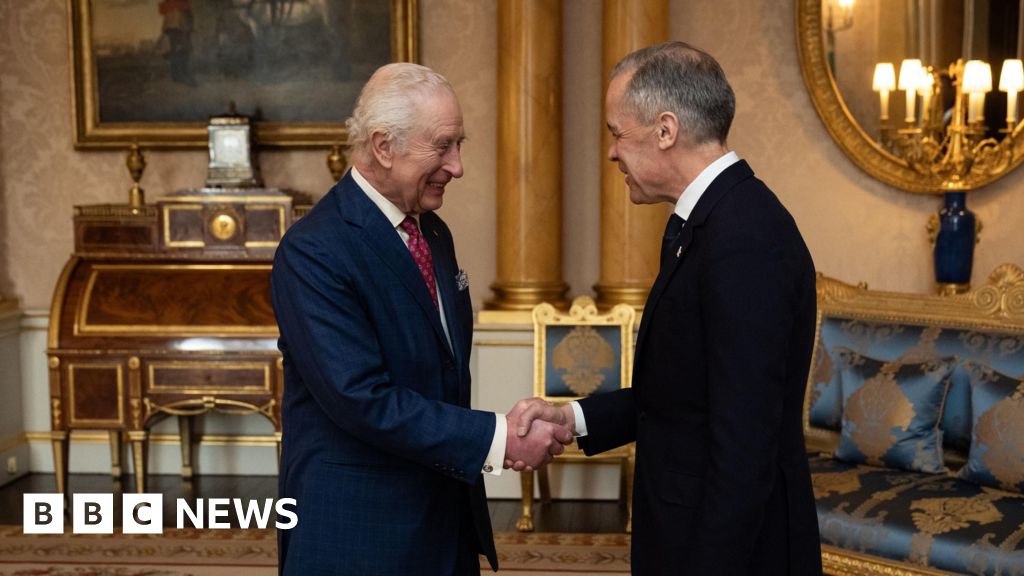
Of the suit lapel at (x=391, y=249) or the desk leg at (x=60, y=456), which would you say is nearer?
the suit lapel at (x=391, y=249)

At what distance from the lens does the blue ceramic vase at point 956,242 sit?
5.11 metres

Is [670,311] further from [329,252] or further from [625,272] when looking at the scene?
[625,272]

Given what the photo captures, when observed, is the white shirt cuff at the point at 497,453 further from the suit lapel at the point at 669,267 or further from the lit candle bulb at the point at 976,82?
the lit candle bulb at the point at 976,82

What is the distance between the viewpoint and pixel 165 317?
17.4 feet

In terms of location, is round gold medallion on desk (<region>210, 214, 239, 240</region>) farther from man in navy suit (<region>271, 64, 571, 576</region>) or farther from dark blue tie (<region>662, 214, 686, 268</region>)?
dark blue tie (<region>662, 214, 686, 268</region>)

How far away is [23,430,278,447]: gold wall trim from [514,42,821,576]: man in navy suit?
4134 millimetres

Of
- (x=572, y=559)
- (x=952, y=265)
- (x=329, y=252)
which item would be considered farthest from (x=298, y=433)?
(x=952, y=265)

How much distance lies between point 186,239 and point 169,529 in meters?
1.43

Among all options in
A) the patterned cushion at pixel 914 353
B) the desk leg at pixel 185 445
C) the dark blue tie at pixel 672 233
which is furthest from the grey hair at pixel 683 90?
the desk leg at pixel 185 445

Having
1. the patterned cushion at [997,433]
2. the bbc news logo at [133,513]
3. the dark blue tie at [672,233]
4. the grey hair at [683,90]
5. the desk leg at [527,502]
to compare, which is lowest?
the bbc news logo at [133,513]

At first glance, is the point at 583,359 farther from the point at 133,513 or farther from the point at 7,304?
the point at 7,304

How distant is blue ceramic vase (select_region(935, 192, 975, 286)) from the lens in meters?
5.11

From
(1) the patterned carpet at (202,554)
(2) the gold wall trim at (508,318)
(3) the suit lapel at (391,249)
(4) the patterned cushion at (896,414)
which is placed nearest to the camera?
(3) the suit lapel at (391,249)

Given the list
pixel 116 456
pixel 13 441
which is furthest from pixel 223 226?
pixel 13 441
